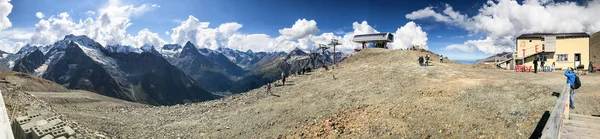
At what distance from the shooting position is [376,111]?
86.3 ft

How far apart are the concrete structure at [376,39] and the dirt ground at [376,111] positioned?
41.2 metres

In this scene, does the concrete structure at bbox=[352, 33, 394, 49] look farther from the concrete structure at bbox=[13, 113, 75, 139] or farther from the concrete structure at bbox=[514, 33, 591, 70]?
the concrete structure at bbox=[13, 113, 75, 139]

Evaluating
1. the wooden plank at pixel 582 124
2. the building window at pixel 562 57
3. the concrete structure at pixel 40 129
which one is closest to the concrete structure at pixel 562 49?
the building window at pixel 562 57

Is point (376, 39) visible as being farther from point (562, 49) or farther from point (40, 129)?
point (40, 129)

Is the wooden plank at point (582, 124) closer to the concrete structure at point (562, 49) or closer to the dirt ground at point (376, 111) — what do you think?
the dirt ground at point (376, 111)

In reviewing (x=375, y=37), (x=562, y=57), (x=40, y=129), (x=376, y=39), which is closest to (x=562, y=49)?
(x=562, y=57)

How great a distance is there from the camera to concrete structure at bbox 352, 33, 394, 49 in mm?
85950

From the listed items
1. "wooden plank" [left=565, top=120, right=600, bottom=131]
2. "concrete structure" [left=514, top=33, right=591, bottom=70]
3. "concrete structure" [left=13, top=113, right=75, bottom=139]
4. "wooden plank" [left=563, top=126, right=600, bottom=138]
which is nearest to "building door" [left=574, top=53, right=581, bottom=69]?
"concrete structure" [left=514, top=33, right=591, bottom=70]

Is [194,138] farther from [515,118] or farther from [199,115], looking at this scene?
[515,118]

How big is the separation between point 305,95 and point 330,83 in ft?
24.0

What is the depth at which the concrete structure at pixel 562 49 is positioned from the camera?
171 ft

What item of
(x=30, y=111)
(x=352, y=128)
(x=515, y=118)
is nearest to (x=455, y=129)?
(x=515, y=118)

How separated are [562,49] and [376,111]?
46188mm

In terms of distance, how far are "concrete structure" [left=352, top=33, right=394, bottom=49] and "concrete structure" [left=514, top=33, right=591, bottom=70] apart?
3423 centimetres
